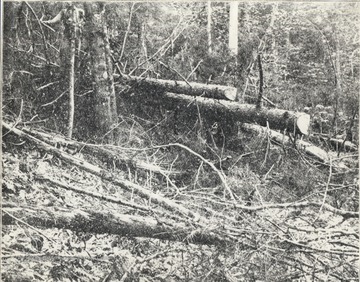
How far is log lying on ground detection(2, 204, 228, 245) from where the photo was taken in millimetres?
4051

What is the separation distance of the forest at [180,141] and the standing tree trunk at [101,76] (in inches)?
0.5

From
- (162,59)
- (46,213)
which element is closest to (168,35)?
(162,59)

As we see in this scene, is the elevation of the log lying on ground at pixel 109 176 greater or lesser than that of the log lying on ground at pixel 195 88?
lesser

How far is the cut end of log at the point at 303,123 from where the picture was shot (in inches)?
158

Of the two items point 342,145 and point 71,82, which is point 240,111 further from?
point 71,82

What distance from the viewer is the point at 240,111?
4156 millimetres

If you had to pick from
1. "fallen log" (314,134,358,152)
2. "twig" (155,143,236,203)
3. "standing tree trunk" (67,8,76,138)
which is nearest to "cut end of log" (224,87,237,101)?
"twig" (155,143,236,203)

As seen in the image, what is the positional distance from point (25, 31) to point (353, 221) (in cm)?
322

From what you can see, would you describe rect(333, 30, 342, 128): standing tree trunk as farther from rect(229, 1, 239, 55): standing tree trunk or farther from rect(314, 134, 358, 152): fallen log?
rect(229, 1, 239, 55): standing tree trunk

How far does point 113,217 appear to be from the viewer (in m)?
4.07

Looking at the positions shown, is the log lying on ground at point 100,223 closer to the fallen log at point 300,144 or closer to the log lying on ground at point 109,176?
the log lying on ground at point 109,176

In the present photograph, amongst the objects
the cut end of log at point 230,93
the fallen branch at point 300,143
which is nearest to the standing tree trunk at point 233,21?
the cut end of log at point 230,93

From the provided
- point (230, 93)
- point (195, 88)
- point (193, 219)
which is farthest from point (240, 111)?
point (193, 219)

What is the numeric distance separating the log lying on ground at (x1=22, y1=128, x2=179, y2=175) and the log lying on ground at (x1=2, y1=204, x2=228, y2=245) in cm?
44
